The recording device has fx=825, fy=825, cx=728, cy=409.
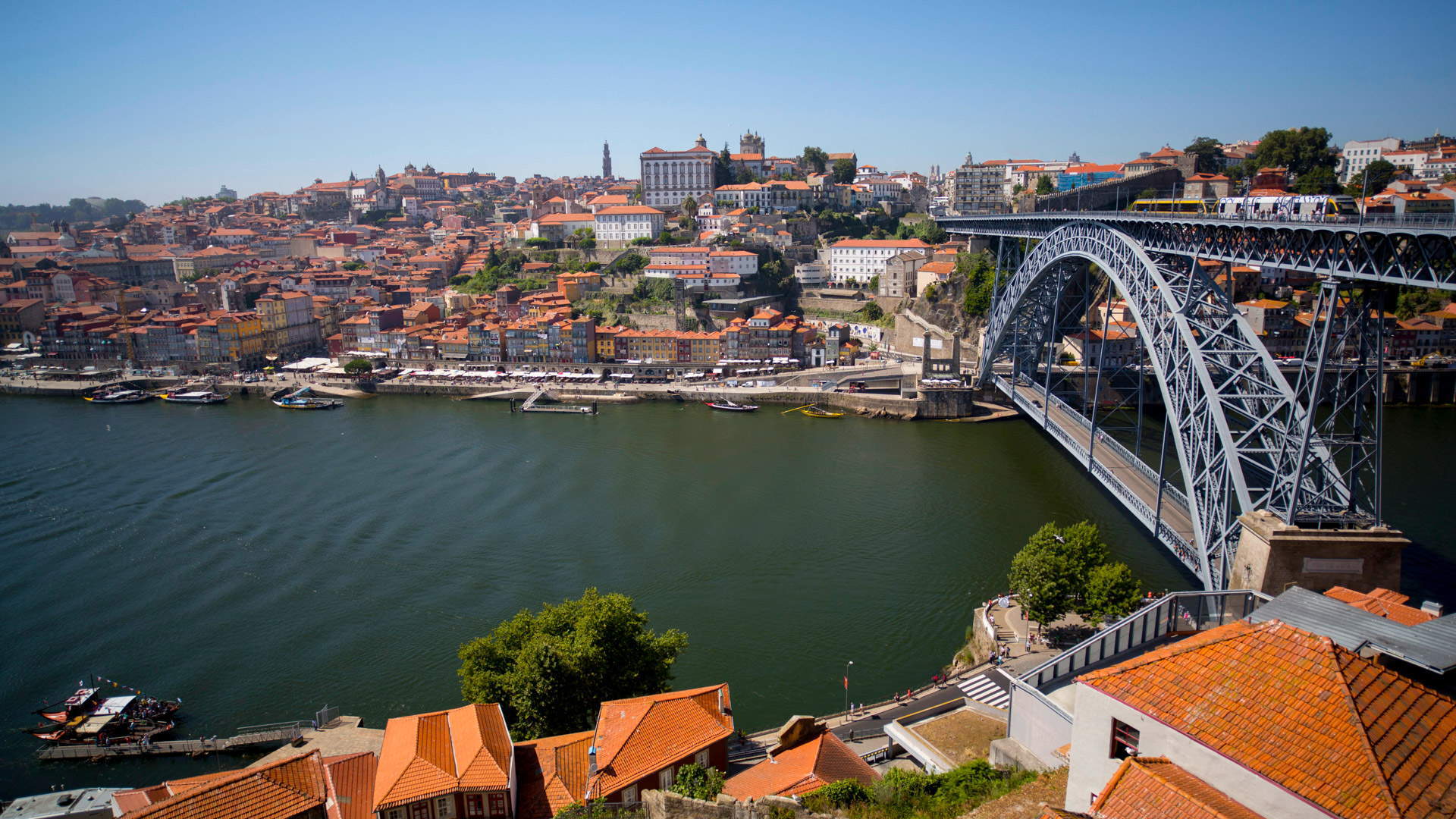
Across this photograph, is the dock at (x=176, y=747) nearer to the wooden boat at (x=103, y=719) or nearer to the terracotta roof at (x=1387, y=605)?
the wooden boat at (x=103, y=719)

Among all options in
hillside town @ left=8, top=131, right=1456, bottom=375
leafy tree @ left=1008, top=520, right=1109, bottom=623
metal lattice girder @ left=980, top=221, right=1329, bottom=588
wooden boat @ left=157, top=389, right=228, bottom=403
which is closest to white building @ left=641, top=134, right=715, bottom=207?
hillside town @ left=8, top=131, right=1456, bottom=375

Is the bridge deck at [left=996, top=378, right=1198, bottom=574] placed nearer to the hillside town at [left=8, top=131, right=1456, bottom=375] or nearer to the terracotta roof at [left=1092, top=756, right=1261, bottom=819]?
the hillside town at [left=8, top=131, right=1456, bottom=375]

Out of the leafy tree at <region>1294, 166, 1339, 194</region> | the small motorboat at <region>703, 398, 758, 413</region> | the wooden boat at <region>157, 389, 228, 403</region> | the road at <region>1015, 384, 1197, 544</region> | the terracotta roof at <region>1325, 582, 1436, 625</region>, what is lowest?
the small motorboat at <region>703, 398, 758, 413</region>

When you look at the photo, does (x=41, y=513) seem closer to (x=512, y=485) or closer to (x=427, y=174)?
(x=512, y=485)

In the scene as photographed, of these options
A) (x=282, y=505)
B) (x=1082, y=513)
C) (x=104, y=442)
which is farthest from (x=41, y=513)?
(x=1082, y=513)

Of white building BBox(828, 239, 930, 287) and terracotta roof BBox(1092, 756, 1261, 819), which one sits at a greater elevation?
white building BBox(828, 239, 930, 287)

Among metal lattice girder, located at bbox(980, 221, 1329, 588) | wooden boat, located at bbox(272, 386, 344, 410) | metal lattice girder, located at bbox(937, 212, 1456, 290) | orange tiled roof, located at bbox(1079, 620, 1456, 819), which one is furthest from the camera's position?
wooden boat, located at bbox(272, 386, 344, 410)
